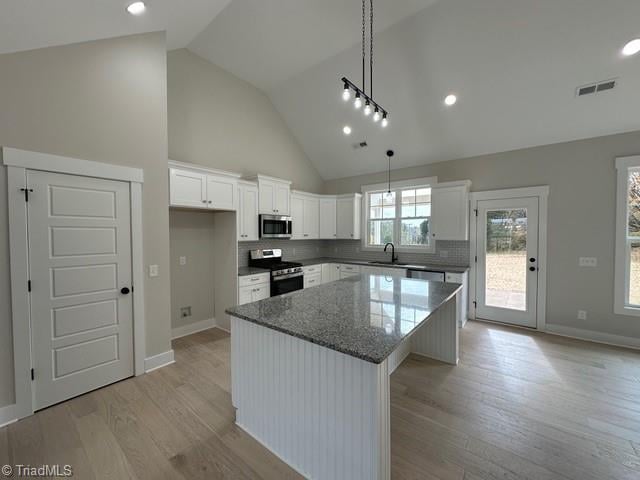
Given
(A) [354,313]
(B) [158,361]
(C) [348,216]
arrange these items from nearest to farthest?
(A) [354,313]
(B) [158,361]
(C) [348,216]

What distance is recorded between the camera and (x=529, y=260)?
4074 mm

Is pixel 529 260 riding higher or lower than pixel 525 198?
lower

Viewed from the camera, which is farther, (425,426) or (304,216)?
(304,216)

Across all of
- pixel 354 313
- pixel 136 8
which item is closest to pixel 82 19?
pixel 136 8

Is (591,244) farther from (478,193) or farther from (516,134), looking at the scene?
(516,134)

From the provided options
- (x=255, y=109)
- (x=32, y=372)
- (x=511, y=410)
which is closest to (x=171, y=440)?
(x=32, y=372)

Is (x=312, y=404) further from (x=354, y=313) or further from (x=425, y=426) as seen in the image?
(x=425, y=426)

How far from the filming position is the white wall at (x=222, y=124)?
12.2 feet

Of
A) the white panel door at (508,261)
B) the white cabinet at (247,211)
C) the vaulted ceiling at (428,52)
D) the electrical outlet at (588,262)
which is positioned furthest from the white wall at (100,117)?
the electrical outlet at (588,262)

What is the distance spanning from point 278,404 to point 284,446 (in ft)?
0.89

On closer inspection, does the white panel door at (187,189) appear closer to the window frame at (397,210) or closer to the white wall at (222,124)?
the white wall at (222,124)

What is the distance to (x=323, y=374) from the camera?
1487mm

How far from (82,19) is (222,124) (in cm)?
227

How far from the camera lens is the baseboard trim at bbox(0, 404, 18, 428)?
203 centimetres
